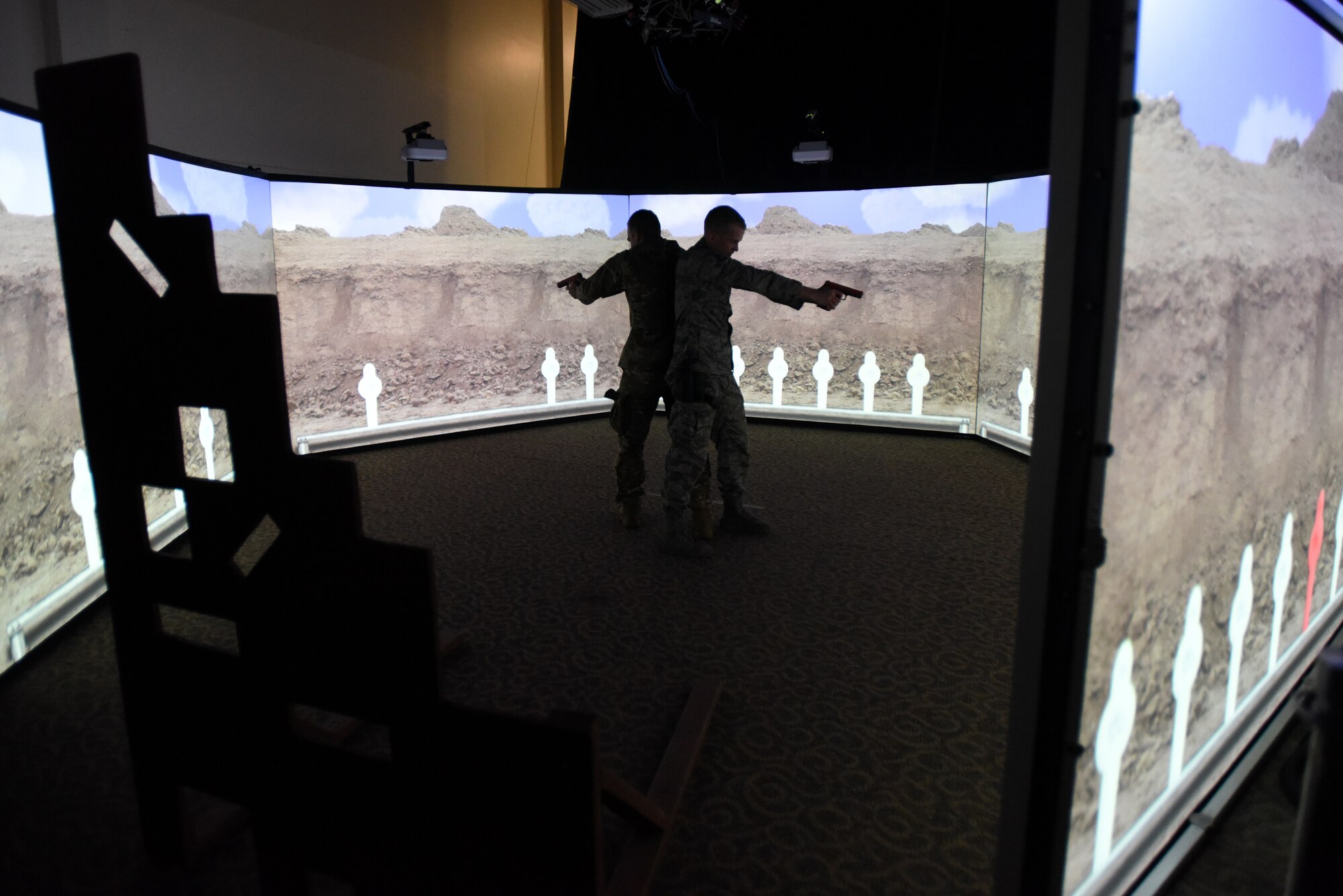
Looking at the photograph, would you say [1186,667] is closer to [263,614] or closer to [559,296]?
[263,614]

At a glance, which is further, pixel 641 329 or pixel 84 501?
pixel 641 329

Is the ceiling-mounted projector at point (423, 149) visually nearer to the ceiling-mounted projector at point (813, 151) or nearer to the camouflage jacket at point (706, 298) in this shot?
the ceiling-mounted projector at point (813, 151)

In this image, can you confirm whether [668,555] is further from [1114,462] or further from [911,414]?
[911,414]

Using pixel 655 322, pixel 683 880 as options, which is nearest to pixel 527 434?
pixel 655 322

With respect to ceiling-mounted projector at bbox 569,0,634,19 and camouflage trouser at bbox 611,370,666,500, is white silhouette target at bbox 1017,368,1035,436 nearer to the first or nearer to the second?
camouflage trouser at bbox 611,370,666,500

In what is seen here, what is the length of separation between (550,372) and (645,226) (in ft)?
7.79

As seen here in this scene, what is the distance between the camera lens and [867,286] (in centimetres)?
530

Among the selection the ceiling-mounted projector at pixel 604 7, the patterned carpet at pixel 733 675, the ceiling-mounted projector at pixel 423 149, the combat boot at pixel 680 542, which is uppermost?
the ceiling-mounted projector at pixel 604 7

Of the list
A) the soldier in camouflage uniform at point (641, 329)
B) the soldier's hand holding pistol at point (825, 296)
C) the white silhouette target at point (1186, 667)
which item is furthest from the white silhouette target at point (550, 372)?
the white silhouette target at point (1186, 667)

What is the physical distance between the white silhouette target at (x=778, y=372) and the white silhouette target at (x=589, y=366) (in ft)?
4.06

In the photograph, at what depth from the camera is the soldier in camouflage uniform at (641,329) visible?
331cm

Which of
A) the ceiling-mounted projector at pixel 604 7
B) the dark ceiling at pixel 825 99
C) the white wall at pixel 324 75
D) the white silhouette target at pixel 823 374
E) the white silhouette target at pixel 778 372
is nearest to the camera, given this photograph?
the white wall at pixel 324 75

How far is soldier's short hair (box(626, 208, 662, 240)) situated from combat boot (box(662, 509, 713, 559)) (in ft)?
3.72

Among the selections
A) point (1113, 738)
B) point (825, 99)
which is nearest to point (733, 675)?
point (1113, 738)
